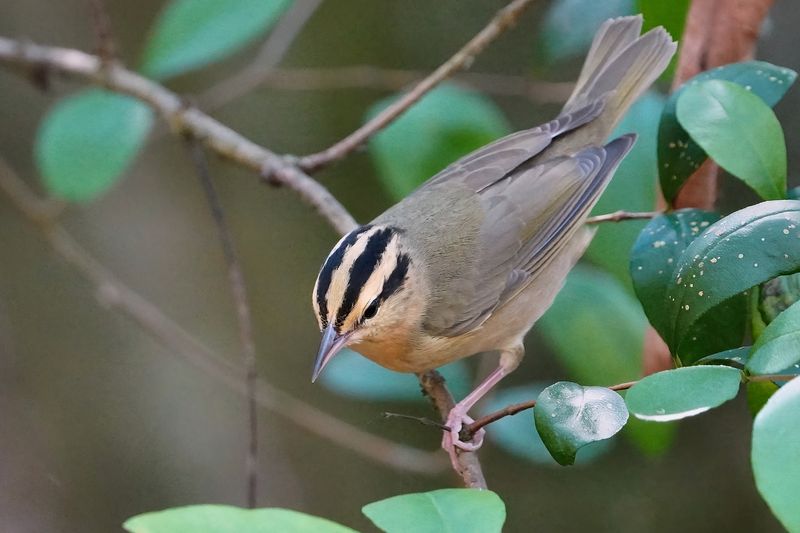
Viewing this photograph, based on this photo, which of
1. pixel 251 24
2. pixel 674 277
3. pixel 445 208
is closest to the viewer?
pixel 674 277

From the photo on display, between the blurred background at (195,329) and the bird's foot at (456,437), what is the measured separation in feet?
8.71

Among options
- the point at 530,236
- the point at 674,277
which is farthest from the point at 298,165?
the point at 674,277

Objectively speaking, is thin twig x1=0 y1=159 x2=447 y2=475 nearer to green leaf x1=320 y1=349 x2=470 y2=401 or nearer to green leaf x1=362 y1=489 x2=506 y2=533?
green leaf x1=320 y1=349 x2=470 y2=401

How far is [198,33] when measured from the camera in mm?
3277

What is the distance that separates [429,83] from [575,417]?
1706 mm

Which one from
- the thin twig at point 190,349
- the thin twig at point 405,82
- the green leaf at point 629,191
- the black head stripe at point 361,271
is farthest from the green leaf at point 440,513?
the thin twig at point 190,349

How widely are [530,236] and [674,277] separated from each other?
1.61 m

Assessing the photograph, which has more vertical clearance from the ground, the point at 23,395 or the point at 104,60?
the point at 23,395

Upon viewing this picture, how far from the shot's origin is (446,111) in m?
3.32

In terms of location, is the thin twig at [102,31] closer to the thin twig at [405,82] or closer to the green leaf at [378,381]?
the thin twig at [405,82]

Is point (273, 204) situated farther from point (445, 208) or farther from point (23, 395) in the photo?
point (445, 208)

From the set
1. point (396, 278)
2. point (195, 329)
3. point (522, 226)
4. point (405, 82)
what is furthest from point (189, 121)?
point (195, 329)

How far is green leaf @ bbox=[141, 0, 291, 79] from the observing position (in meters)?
3.21

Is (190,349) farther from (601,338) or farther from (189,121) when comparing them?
(601,338)
